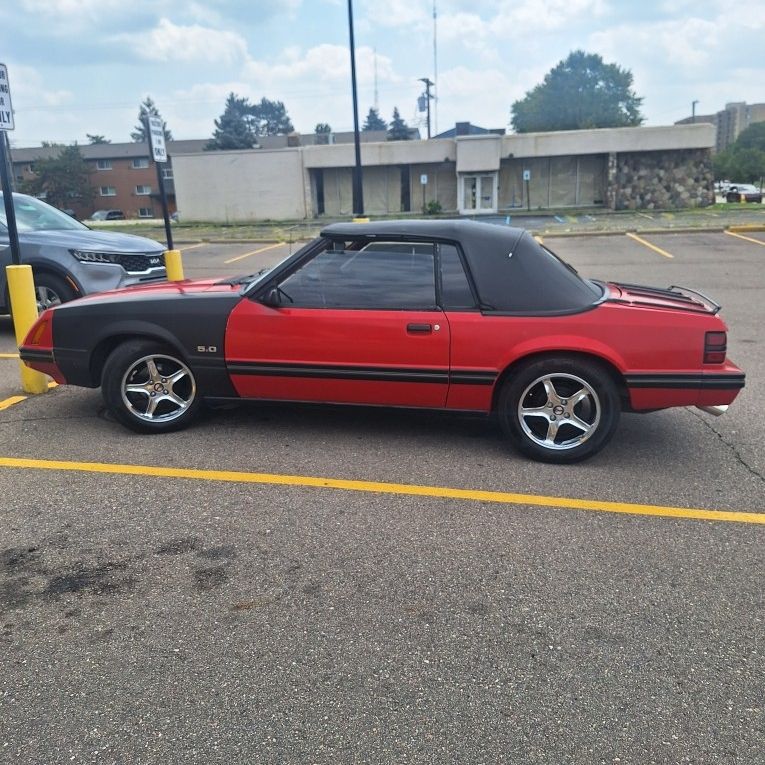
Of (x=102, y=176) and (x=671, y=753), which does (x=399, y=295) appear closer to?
(x=671, y=753)

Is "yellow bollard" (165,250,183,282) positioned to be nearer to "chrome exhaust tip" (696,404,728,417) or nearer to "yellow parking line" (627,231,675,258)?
"chrome exhaust tip" (696,404,728,417)

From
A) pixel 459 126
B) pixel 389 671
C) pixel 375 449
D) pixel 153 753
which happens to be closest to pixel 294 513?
pixel 375 449

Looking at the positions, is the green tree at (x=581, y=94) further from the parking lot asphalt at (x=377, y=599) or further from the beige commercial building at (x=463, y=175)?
the parking lot asphalt at (x=377, y=599)

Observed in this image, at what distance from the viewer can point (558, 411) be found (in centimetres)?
441

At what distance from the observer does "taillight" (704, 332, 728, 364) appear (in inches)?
168

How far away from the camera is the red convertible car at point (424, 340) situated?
14.1ft

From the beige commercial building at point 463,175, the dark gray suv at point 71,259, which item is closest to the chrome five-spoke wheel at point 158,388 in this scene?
the dark gray suv at point 71,259

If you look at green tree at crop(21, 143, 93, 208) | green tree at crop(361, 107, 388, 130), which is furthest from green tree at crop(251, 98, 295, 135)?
green tree at crop(21, 143, 93, 208)

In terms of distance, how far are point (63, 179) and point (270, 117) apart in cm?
6584

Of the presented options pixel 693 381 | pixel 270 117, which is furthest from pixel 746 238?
pixel 270 117

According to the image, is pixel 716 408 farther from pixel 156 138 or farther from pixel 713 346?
pixel 156 138

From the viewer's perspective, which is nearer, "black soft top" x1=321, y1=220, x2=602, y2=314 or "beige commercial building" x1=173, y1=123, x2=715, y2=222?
"black soft top" x1=321, y1=220, x2=602, y2=314

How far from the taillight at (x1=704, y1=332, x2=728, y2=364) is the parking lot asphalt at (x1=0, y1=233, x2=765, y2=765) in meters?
0.69

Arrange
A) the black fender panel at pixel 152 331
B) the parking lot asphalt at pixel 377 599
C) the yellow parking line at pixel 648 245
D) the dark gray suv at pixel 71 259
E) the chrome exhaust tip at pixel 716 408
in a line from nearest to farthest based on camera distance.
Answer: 1. the parking lot asphalt at pixel 377 599
2. the chrome exhaust tip at pixel 716 408
3. the black fender panel at pixel 152 331
4. the dark gray suv at pixel 71 259
5. the yellow parking line at pixel 648 245
